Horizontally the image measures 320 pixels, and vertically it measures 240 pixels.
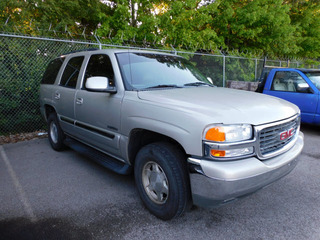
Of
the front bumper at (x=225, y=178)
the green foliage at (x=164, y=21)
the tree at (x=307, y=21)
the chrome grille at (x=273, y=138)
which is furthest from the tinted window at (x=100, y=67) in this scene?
the tree at (x=307, y=21)

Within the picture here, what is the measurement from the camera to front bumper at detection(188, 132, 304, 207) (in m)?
1.99

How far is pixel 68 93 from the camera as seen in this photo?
13.4 ft

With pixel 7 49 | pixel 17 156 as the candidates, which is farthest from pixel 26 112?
pixel 17 156

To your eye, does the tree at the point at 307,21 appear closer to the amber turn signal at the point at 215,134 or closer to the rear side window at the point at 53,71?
the rear side window at the point at 53,71

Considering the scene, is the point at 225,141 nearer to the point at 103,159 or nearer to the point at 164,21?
the point at 103,159

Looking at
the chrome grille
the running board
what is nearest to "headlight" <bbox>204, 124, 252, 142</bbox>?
the chrome grille

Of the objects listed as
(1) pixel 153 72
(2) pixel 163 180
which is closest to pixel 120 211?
(2) pixel 163 180

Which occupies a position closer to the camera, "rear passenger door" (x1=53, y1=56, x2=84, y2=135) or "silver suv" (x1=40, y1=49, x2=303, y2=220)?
"silver suv" (x1=40, y1=49, x2=303, y2=220)

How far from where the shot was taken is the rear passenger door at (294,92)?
5945 millimetres

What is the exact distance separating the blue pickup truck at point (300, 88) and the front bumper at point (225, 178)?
4639 millimetres

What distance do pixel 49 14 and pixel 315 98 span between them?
1029cm

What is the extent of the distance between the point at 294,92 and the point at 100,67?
5228 mm

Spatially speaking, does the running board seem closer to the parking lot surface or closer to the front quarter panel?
the parking lot surface

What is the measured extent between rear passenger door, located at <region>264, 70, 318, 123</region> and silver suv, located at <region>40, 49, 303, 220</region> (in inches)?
144
